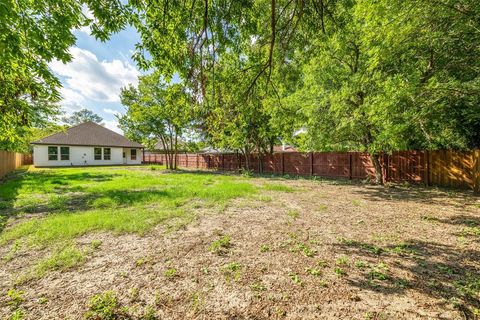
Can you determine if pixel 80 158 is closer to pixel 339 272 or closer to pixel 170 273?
pixel 170 273

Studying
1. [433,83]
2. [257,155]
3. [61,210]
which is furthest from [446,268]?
[257,155]

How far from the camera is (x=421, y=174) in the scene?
1093cm

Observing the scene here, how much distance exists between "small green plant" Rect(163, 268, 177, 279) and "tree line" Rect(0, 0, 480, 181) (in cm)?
283

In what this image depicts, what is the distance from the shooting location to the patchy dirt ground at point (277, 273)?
231 centimetres

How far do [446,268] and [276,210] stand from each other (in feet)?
12.4

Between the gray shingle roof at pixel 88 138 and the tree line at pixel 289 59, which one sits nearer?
the tree line at pixel 289 59

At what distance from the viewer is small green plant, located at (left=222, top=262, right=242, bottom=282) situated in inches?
114

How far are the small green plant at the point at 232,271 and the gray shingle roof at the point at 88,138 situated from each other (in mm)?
27972

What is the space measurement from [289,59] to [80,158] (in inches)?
1087

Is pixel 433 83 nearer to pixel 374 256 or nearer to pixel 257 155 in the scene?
pixel 374 256

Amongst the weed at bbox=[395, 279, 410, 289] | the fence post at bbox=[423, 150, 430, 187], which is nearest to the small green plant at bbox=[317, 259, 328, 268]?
the weed at bbox=[395, 279, 410, 289]

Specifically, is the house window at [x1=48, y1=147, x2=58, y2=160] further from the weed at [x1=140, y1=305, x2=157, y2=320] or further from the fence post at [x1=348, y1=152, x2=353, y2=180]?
the weed at [x1=140, y1=305, x2=157, y2=320]

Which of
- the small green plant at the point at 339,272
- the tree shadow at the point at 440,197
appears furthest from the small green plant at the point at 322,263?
the tree shadow at the point at 440,197

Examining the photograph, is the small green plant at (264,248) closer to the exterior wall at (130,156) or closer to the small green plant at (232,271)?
the small green plant at (232,271)
